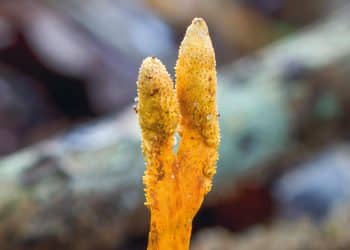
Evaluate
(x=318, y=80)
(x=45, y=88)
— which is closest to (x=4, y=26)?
(x=45, y=88)

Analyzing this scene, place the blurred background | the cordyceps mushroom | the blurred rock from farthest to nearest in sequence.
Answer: the blurred rock, the blurred background, the cordyceps mushroom

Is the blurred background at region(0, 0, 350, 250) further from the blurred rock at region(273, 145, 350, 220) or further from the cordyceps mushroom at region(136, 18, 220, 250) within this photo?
the cordyceps mushroom at region(136, 18, 220, 250)

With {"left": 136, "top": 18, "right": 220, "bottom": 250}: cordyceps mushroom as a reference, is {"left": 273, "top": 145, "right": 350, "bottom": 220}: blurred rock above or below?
above

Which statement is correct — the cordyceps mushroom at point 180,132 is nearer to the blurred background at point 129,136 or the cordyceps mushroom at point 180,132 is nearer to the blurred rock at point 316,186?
the blurred background at point 129,136

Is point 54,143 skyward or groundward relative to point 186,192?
skyward

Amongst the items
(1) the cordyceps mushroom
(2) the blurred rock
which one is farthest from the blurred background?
(1) the cordyceps mushroom

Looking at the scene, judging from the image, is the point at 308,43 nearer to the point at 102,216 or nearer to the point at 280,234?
the point at 280,234
